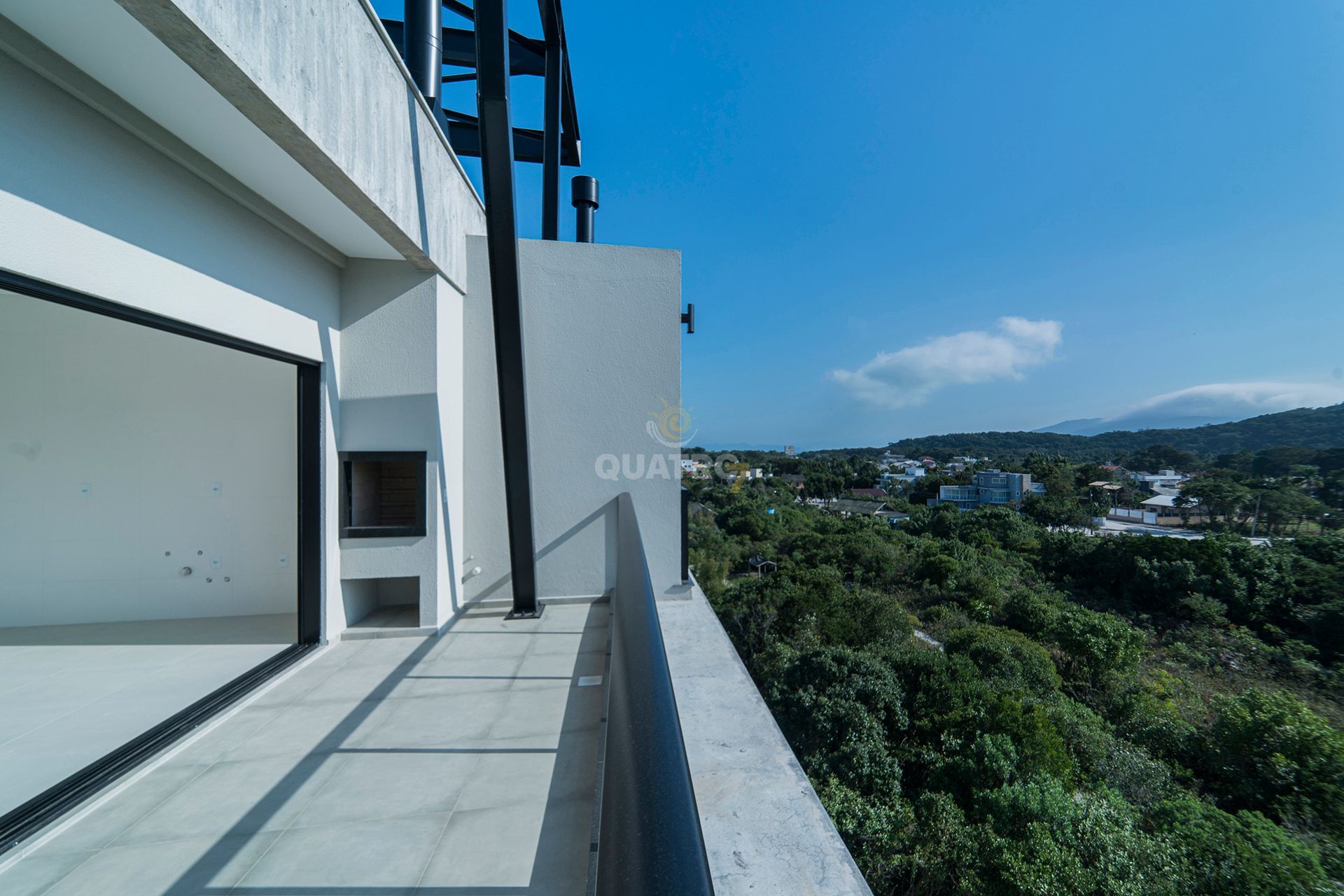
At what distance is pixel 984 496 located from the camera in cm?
4025

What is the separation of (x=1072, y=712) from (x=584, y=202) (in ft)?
38.0

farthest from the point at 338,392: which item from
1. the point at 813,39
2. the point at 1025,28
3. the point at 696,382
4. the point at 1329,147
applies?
the point at 1329,147

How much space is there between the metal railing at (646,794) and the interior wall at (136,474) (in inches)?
159

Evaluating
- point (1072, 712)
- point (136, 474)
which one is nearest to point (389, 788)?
point (136, 474)

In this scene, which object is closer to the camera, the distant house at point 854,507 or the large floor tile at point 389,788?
the large floor tile at point 389,788

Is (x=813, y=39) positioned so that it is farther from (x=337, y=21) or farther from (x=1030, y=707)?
(x=1030, y=707)

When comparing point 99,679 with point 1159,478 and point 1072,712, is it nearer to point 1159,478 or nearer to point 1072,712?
point 1072,712

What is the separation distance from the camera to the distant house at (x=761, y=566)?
19.6 m

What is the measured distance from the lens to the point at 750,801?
5.61ft

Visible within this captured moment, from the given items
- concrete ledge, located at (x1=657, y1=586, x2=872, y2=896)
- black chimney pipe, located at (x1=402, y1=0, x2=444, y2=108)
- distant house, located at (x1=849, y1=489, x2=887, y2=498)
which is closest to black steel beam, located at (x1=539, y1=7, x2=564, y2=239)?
black chimney pipe, located at (x1=402, y1=0, x2=444, y2=108)

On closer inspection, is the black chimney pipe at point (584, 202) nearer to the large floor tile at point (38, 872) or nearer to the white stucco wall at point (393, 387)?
the white stucco wall at point (393, 387)

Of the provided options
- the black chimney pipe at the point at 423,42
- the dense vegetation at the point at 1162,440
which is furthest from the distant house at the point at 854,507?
the black chimney pipe at the point at 423,42

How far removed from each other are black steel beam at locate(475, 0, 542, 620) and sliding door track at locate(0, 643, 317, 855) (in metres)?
1.52

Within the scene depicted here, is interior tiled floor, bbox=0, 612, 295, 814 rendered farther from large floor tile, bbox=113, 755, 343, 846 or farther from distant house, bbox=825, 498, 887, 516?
distant house, bbox=825, 498, 887, 516
